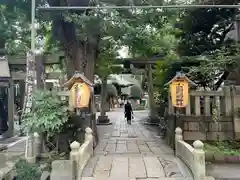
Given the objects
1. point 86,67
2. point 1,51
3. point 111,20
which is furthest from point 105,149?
point 1,51

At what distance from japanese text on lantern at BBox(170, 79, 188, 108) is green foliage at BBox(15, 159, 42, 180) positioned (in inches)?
178

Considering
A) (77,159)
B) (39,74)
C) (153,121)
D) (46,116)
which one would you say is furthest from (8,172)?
(153,121)

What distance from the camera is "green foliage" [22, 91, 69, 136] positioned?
25.1ft

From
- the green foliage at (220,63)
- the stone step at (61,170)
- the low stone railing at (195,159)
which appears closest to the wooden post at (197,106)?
the green foliage at (220,63)

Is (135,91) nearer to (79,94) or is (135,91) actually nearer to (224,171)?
(79,94)

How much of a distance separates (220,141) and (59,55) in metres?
7.83

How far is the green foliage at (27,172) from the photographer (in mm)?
7301

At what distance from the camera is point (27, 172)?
7.38 m

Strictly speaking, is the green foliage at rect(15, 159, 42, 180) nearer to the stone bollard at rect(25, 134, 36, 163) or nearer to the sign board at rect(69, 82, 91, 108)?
the stone bollard at rect(25, 134, 36, 163)

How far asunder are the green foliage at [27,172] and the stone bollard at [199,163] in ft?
13.4

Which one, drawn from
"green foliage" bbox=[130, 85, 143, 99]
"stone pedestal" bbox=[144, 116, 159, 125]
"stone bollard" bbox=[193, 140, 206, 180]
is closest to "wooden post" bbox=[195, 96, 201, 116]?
"stone bollard" bbox=[193, 140, 206, 180]

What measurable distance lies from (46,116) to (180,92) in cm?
407

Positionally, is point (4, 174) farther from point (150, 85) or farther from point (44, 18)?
point (150, 85)

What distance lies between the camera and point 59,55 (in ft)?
41.6
